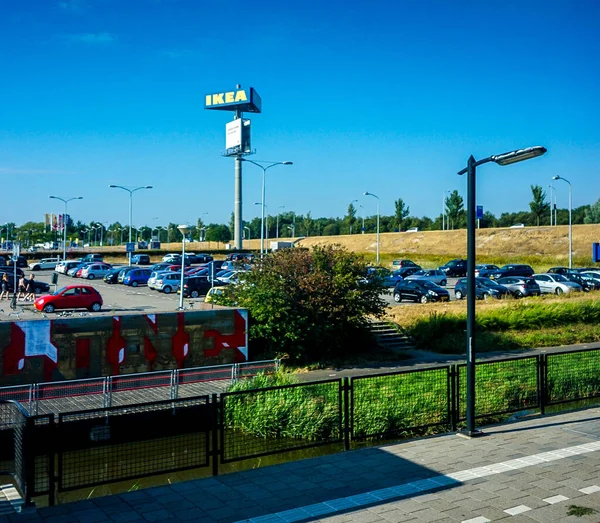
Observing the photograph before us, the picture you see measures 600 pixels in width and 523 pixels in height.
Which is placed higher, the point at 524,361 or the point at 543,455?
the point at 524,361

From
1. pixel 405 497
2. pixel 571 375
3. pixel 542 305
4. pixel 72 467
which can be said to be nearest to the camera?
Answer: pixel 405 497

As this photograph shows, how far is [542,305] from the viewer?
1205 inches

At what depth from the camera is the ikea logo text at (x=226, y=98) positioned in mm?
→ 103562

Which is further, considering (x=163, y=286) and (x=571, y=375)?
(x=163, y=286)

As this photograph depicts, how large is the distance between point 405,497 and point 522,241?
75561 millimetres

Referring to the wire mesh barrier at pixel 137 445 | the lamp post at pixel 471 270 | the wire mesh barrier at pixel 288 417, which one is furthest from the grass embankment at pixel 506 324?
the wire mesh barrier at pixel 137 445

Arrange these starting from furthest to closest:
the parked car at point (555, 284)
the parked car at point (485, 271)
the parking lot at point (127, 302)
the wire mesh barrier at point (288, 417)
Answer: the parked car at point (485, 271)
the parked car at point (555, 284)
the parking lot at point (127, 302)
the wire mesh barrier at point (288, 417)

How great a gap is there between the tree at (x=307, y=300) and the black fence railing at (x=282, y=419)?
8.66m

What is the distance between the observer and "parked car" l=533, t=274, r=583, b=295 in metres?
40.2

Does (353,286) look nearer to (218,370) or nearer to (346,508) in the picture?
(218,370)

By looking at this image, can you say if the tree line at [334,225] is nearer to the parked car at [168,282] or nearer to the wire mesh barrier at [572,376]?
the parked car at [168,282]

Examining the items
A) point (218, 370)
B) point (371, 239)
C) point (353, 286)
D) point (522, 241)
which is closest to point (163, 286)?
point (353, 286)

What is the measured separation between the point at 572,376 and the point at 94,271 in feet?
151

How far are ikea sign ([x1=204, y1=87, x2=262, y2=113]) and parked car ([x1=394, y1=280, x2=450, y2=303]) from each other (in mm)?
71660
